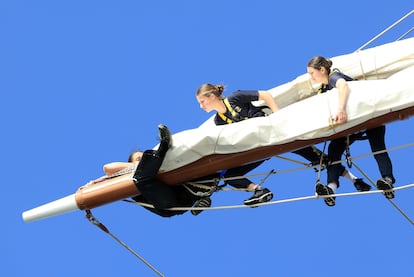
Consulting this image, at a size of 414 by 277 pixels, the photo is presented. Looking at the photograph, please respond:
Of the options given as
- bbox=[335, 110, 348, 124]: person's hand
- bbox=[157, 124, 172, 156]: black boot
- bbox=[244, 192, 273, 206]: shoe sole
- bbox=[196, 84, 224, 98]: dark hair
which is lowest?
bbox=[244, 192, 273, 206]: shoe sole

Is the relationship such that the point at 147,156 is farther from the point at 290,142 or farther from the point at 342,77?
the point at 342,77

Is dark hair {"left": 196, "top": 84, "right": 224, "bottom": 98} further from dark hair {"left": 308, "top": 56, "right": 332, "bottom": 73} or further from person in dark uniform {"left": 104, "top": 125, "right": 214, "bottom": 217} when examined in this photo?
dark hair {"left": 308, "top": 56, "right": 332, "bottom": 73}

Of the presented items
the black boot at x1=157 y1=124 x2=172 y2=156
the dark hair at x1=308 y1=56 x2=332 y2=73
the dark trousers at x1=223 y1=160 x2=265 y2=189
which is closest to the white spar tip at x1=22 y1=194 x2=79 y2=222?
the black boot at x1=157 y1=124 x2=172 y2=156

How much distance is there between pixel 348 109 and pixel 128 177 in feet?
5.93

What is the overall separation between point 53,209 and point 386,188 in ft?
8.88

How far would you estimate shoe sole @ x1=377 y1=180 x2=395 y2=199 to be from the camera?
6664mm

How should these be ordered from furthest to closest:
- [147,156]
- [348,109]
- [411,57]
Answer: [411,57], [147,156], [348,109]

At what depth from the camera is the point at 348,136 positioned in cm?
703

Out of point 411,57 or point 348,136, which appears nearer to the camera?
point 348,136

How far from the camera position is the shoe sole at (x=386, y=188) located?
666 centimetres

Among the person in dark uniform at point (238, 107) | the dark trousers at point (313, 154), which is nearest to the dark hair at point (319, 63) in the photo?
the person in dark uniform at point (238, 107)

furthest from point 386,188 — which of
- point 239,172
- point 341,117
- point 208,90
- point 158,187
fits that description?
point 158,187

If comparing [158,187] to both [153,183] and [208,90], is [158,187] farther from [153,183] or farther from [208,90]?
[208,90]

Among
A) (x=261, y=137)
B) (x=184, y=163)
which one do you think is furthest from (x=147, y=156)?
(x=261, y=137)
